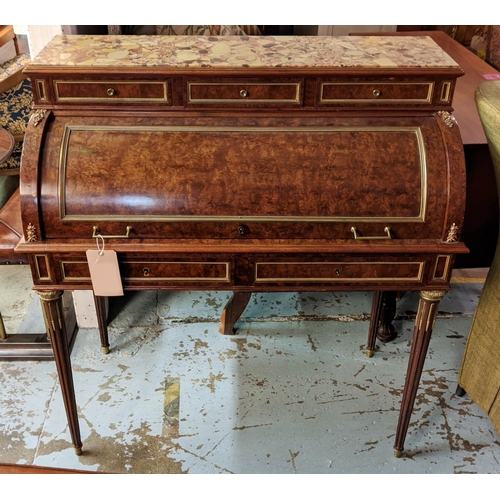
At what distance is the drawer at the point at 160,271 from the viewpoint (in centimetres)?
188

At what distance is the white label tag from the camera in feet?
6.02

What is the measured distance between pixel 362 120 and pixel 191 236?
689 millimetres

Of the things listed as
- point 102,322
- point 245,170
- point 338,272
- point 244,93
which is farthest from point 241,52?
point 102,322

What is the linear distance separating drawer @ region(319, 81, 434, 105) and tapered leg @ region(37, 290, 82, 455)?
113cm

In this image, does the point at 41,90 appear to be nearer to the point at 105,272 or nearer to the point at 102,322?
the point at 105,272

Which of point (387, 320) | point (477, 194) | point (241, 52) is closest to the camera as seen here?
point (241, 52)

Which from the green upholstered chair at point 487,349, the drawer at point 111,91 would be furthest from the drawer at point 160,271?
the green upholstered chair at point 487,349

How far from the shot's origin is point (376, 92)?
190 cm

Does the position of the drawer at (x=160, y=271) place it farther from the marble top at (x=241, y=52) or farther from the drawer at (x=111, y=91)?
the marble top at (x=241, y=52)

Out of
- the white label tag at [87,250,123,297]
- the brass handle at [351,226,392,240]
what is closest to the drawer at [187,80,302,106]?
the brass handle at [351,226,392,240]

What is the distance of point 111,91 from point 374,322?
1562mm

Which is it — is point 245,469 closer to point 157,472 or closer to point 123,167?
point 157,472

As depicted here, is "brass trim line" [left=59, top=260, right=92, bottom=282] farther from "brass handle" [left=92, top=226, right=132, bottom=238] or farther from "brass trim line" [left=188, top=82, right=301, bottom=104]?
"brass trim line" [left=188, top=82, right=301, bottom=104]

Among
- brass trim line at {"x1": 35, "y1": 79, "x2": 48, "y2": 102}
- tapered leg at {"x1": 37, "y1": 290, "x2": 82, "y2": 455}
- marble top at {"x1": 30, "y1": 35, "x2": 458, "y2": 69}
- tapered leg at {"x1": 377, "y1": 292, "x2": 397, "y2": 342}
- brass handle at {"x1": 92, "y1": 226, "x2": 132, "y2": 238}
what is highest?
marble top at {"x1": 30, "y1": 35, "x2": 458, "y2": 69}
